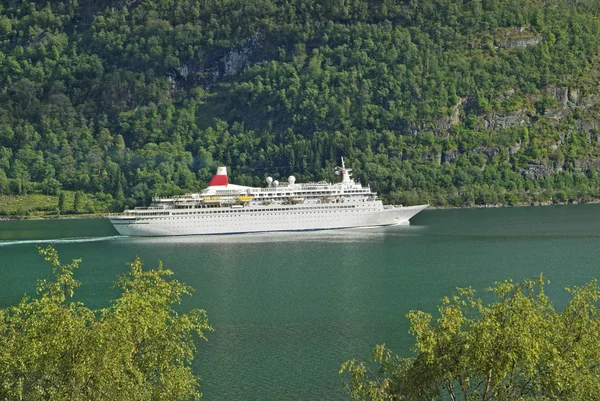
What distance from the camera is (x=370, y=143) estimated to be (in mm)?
172375

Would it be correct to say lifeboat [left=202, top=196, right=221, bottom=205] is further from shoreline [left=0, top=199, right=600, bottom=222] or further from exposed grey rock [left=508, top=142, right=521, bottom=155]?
exposed grey rock [left=508, top=142, right=521, bottom=155]

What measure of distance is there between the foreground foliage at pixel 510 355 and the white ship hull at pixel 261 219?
83.7 metres

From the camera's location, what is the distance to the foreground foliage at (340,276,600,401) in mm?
24000

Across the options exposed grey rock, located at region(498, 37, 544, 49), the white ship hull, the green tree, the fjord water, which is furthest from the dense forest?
the fjord water

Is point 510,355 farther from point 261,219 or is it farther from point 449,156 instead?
point 449,156

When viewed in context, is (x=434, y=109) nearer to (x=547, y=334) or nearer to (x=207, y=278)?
(x=207, y=278)

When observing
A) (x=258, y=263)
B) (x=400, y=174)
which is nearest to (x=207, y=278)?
(x=258, y=263)

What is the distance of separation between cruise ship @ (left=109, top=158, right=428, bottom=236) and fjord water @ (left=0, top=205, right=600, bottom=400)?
12.6 feet

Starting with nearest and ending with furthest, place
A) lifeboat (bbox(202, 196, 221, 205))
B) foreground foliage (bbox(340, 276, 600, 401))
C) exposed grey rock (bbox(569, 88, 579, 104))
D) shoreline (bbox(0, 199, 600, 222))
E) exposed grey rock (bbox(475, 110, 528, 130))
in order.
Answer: foreground foliage (bbox(340, 276, 600, 401)) → lifeboat (bbox(202, 196, 221, 205)) → shoreline (bbox(0, 199, 600, 222)) → exposed grey rock (bbox(475, 110, 528, 130)) → exposed grey rock (bbox(569, 88, 579, 104))

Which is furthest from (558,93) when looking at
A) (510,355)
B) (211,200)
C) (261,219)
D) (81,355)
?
(81,355)

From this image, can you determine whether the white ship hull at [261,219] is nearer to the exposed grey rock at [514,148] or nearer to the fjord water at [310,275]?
the fjord water at [310,275]

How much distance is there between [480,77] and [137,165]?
74814 millimetres

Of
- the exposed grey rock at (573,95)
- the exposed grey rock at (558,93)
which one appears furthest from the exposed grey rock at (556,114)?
the exposed grey rock at (573,95)

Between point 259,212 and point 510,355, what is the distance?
8883 cm
